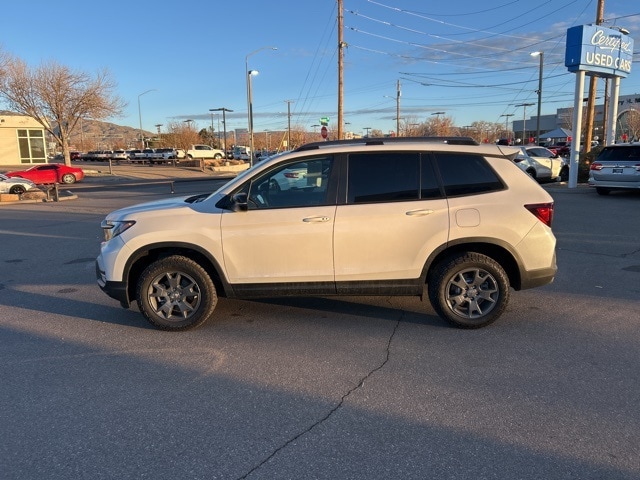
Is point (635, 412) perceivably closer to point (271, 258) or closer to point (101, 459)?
point (271, 258)

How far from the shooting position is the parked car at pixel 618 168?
51.3 feet

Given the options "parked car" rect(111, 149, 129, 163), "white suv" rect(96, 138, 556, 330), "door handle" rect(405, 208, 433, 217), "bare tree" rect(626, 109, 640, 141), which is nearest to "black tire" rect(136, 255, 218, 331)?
"white suv" rect(96, 138, 556, 330)

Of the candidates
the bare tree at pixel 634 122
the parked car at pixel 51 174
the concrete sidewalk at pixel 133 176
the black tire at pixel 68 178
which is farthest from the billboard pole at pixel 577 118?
the bare tree at pixel 634 122

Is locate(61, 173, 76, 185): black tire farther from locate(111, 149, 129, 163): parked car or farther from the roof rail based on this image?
locate(111, 149, 129, 163): parked car

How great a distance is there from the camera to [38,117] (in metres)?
41.2

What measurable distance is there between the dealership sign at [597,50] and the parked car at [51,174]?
1180 inches

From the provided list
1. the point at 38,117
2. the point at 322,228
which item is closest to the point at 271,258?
the point at 322,228

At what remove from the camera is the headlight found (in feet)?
16.5

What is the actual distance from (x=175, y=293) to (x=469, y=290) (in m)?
3.01

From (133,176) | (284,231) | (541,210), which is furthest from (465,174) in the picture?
(133,176)

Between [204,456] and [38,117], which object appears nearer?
[204,456]

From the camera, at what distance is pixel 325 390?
12.6 feet

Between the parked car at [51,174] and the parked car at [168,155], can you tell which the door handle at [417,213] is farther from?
Answer: the parked car at [168,155]

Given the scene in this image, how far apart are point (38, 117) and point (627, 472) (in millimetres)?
47455
